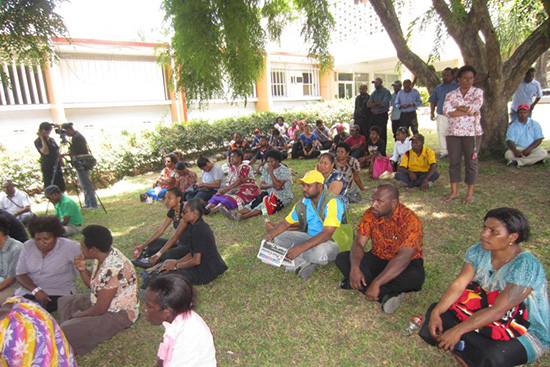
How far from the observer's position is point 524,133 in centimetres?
696

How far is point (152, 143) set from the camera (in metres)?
11.2

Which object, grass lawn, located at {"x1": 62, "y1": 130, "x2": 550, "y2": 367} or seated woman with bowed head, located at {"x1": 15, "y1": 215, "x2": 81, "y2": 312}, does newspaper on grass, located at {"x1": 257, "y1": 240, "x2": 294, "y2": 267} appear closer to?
grass lawn, located at {"x1": 62, "y1": 130, "x2": 550, "y2": 367}

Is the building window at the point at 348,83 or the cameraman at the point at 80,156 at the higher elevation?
the building window at the point at 348,83

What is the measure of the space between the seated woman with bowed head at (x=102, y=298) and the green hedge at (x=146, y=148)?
709cm

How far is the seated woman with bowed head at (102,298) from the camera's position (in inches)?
115

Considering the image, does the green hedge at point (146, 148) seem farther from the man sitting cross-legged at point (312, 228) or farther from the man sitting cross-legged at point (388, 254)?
the man sitting cross-legged at point (388, 254)

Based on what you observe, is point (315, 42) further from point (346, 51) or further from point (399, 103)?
point (346, 51)

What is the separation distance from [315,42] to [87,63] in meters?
13.3

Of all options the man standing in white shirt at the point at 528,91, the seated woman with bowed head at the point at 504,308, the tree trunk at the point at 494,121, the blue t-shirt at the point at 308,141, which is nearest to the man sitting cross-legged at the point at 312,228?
the seated woman with bowed head at the point at 504,308

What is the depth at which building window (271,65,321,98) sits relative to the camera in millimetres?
21172

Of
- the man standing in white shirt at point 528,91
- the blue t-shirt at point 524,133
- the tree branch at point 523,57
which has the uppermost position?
the tree branch at point 523,57

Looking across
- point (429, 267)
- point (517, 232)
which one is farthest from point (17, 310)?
point (429, 267)

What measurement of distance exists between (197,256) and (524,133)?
6.76 meters

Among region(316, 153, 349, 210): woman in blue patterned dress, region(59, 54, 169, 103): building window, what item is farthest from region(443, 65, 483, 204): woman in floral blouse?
region(59, 54, 169, 103): building window
